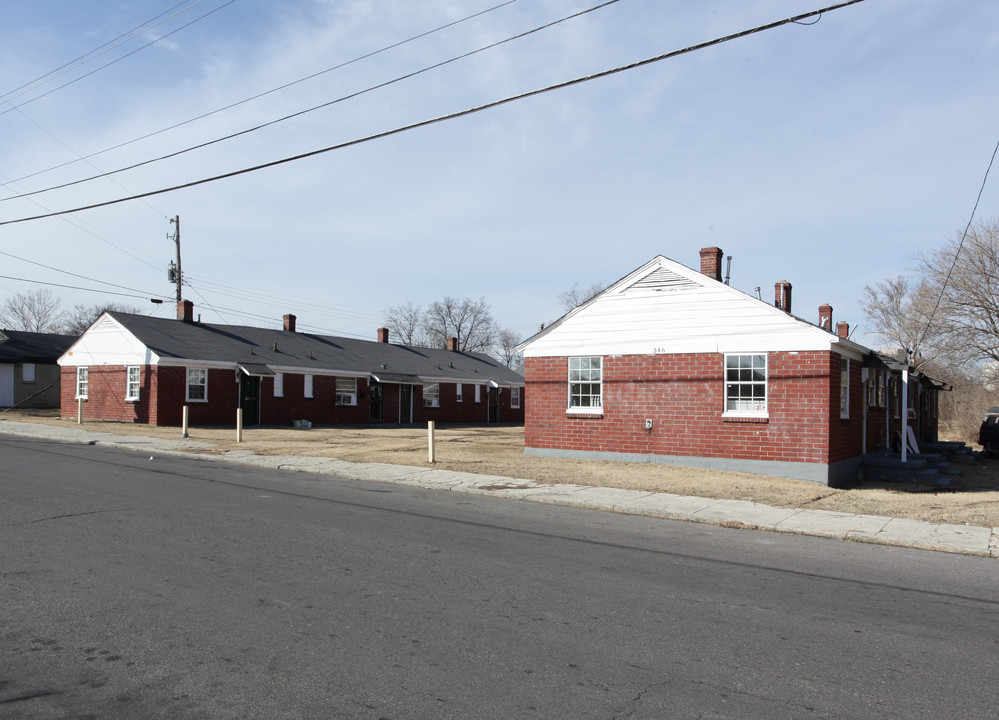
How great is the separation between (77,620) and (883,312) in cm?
5703

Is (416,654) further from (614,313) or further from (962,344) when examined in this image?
(962,344)

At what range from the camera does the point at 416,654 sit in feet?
16.1

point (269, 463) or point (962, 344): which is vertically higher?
point (962, 344)

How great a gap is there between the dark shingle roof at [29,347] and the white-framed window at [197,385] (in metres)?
17.9

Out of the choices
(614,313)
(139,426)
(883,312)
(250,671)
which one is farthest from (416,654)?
(883,312)

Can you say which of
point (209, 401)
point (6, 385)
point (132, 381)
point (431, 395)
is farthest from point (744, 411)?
point (6, 385)

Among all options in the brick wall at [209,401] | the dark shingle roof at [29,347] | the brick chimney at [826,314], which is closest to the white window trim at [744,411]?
the brick chimney at [826,314]

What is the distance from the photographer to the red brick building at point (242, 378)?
30.8m

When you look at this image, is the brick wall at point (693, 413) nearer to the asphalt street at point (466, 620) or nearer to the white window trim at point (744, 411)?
the white window trim at point (744, 411)

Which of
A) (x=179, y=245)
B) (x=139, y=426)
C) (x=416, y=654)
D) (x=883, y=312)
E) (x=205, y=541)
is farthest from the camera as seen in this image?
(x=883, y=312)

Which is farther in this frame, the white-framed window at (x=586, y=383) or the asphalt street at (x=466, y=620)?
the white-framed window at (x=586, y=383)

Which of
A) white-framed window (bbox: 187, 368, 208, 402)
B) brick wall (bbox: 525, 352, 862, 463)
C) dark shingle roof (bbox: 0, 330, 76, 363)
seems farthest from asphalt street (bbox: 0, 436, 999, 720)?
dark shingle roof (bbox: 0, 330, 76, 363)

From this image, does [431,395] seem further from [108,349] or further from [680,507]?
[680,507]

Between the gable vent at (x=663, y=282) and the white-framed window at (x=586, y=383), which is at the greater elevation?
the gable vent at (x=663, y=282)
